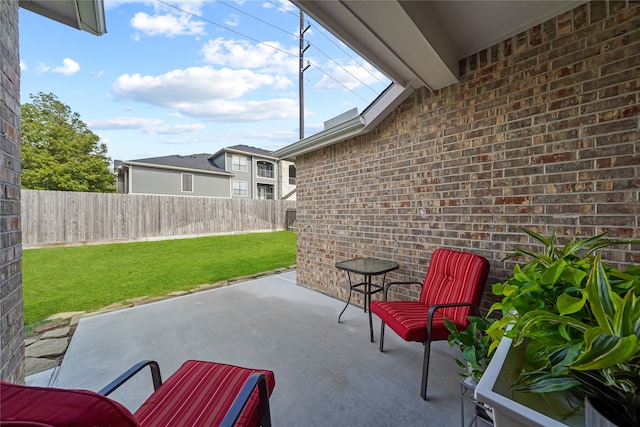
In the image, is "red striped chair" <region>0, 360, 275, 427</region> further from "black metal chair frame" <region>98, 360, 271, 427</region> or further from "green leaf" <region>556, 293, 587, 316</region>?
"green leaf" <region>556, 293, 587, 316</region>

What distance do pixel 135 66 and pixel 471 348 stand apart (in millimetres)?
10330

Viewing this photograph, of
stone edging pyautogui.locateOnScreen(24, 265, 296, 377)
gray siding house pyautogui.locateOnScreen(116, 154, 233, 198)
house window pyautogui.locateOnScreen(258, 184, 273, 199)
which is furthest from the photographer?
house window pyautogui.locateOnScreen(258, 184, 273, 199)

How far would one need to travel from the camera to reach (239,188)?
62.0 ft

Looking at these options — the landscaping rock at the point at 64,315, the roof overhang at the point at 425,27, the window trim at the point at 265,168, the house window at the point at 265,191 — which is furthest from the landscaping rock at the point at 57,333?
the house window at the point at 265,191

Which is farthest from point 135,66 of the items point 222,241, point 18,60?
point 18,60

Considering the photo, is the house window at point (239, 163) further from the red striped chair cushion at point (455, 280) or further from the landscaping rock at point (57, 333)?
the red striped chair cushion at point (455, 280)

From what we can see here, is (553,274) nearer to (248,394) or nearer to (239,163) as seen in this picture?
(248,394)

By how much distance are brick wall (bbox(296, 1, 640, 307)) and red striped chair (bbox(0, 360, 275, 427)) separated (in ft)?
7.78

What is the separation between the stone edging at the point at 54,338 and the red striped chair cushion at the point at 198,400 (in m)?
2.07

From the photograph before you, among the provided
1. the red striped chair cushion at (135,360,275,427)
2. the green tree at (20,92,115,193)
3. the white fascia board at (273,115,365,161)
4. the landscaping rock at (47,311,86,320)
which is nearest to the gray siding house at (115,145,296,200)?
the green tree at (20,92,115,193)

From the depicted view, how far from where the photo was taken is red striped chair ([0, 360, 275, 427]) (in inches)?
21.2

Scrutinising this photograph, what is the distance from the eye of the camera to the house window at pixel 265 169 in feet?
65.8

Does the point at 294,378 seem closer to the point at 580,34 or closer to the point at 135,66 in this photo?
the point at 580,34

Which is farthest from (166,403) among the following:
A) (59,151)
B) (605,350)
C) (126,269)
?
(59,151)
